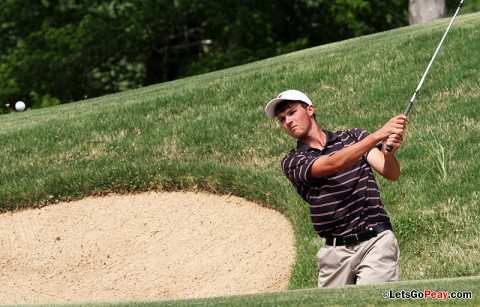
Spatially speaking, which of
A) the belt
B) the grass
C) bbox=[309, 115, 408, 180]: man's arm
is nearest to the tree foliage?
the grass

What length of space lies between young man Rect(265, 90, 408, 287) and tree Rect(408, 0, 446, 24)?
1994 centimetres

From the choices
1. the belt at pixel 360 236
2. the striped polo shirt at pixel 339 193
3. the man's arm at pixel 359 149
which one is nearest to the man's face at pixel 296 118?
the striped polo shirt at pixel 339 193

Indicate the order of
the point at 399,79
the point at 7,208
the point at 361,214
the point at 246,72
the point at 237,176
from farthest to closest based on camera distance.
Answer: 1. the point at 246,72
2. the point at 399,79
3. the point at 7,208
4. the point at 237,176
5. the point at 361,214

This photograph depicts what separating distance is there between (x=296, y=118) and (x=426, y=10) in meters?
20.2

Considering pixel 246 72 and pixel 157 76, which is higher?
pixel 246 72

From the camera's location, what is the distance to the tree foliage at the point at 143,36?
31.7m

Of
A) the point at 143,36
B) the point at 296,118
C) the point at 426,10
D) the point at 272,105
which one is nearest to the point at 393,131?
the point at 296,118

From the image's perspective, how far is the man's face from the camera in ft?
22.9

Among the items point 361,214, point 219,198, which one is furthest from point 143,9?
point 361,214

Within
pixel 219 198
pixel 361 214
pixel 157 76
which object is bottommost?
pixel 157 76

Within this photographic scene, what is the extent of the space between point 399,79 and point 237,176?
3.06 m

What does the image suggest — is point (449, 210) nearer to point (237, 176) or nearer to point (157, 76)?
point (237, 176)

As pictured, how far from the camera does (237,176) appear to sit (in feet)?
40.0

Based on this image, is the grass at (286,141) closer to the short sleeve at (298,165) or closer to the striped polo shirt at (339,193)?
the striped polo shirt at (339,193)
